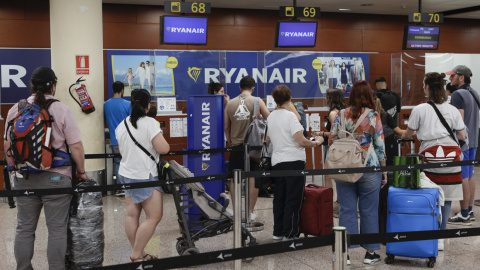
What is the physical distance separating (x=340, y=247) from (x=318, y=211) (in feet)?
8.11

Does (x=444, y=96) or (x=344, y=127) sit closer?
(x=344, y=127)

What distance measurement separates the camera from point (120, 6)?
1116 centimetres

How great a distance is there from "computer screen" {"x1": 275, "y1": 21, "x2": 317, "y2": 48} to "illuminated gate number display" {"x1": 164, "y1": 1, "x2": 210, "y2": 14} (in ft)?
4.51

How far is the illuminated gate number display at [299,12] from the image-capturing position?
9.73 m

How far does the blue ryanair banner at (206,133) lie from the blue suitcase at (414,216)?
2316 mm

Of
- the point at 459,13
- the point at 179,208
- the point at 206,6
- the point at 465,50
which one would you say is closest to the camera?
the point at 179,208

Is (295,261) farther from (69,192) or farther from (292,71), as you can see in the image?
(292,71)

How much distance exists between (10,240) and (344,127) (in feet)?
11.6

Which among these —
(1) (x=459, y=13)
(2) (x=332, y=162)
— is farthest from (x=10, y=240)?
(1) (x=459, y=13)

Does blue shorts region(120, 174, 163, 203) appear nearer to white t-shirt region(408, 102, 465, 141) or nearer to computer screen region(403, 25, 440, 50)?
white t-shirt region(408, 102, 465, 141)

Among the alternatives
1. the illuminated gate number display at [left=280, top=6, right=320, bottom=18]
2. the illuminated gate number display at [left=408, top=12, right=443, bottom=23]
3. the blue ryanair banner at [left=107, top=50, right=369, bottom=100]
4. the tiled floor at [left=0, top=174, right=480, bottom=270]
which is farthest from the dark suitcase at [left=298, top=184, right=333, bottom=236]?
the illuminated gate number display at [left=408, top=12, right=443, bottom=23]

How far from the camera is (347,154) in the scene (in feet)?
15.7

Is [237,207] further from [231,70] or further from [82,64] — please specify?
[231,70]

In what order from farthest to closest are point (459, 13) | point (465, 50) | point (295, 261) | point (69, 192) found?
1. point (465, 50)
2. point (459, 13)
3. point (295, 261)
4. point (69, 192)
